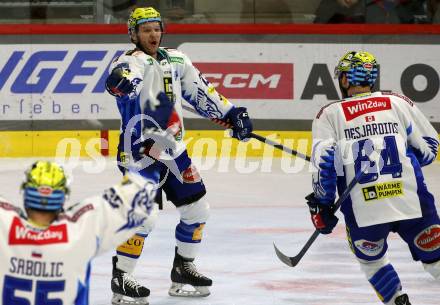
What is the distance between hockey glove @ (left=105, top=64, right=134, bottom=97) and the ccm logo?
4655 mm

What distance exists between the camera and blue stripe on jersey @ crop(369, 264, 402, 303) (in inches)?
191

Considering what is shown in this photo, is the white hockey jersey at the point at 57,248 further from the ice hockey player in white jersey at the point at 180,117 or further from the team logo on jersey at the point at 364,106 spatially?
the ice hockey player in white jersey at the point at 180,117

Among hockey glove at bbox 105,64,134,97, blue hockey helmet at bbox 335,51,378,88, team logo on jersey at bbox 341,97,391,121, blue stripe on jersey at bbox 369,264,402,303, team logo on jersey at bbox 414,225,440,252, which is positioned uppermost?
blue hockey helmet at bbox 335,51,378,88

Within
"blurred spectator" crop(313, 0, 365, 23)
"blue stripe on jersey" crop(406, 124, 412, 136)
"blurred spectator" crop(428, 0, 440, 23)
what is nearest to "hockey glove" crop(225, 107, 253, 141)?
"blue stripe on jersey" crop(406, 124, 412, 136)

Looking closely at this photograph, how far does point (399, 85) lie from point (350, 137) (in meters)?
5.62

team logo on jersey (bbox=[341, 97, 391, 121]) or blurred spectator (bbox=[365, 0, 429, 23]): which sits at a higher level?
Answer: team logo on jersey (bbox=[341, 97, 391, 121])

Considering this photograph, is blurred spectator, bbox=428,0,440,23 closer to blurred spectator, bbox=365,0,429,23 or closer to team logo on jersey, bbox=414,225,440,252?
blurred spectator, bbox=365,0,429,23

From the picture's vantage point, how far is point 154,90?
19.5ft

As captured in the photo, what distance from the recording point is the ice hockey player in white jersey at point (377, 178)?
4.78 metres

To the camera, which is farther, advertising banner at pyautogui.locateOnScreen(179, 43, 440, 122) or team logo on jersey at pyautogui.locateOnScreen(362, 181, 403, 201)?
advertising banner at pyautogui.locateOnScreen(179, 43, 440, 122)

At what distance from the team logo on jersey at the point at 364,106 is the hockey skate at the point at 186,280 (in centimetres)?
155

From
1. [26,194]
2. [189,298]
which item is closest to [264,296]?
[189,298]

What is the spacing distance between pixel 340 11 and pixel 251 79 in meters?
1.00

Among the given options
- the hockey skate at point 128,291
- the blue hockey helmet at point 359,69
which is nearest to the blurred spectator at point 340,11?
the hockey skate at point 128,291
